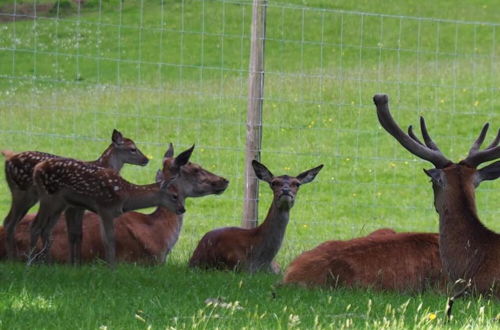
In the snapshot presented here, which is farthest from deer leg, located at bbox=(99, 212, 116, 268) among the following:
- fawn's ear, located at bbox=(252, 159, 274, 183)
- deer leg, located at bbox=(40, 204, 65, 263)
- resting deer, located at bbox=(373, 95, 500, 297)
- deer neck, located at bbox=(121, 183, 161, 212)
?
resting deer, located at bbox=(373, 95, 500, 297)

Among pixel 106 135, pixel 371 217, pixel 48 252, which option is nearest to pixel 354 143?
pixel 371 217

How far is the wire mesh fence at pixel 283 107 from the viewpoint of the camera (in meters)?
14.4

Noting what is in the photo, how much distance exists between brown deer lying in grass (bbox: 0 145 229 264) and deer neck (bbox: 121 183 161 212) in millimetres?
398

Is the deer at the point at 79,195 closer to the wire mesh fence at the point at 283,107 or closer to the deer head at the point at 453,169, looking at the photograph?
the wire mesh fence at the point at 283,107

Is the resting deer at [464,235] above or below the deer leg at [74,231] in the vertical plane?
above

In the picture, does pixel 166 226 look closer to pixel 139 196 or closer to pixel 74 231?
pixel 139 196

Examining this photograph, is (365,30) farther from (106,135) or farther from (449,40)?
(106,135)

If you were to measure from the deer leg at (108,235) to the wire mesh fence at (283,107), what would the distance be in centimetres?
181

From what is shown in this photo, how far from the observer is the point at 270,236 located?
10.1 m

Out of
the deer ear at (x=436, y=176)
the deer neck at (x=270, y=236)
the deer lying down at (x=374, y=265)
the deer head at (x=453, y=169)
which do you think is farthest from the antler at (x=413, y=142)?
the deer neck at (x=270, y=236)

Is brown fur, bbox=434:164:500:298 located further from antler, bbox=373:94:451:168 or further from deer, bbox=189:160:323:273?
deer, bbox=189:160:323:273

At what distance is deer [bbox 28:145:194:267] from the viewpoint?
31.5ft

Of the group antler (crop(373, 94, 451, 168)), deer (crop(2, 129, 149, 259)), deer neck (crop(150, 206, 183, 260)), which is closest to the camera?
antler (crop(373, 94, 451, 168))

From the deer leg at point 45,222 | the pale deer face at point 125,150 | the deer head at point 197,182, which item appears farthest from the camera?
the pale deer face at point 125,150
